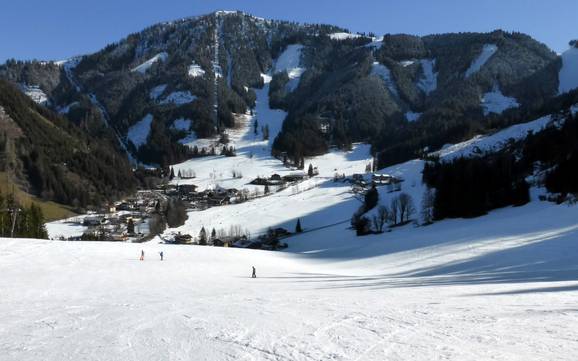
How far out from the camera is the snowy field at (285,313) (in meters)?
12.0

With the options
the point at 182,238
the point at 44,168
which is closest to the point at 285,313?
the point at 182,238

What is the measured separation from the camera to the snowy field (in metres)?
12.0

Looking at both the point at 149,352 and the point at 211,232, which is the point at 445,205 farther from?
the point at 149,352

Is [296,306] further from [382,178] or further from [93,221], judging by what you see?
[382,178]

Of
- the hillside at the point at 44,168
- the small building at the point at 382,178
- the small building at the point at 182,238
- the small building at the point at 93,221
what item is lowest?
the small building at the point at 182,238

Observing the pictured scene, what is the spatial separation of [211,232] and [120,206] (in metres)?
63.4

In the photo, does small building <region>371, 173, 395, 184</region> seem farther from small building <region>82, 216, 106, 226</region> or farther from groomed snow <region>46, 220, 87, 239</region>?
groomed snow <region>46, 220, 87, 239</region>

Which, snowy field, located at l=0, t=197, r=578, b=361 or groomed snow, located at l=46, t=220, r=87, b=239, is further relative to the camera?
groomed snow, located at l=46, t=220, r=87, b=239

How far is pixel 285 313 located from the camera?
1744 cm

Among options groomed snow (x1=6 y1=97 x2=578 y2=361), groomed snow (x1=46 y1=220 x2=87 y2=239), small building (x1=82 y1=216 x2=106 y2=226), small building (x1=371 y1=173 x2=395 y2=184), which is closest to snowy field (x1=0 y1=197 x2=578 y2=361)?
groomed snow (x1=6 y1=97 x2=578 y2=361)

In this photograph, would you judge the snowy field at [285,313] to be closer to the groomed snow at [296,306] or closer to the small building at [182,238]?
the groomed snow at [296,306]

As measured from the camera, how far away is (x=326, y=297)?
21672mm

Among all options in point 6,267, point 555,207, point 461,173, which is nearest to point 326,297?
point 6,267

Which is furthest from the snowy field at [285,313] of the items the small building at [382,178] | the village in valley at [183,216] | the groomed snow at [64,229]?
the small building at [382,178]
